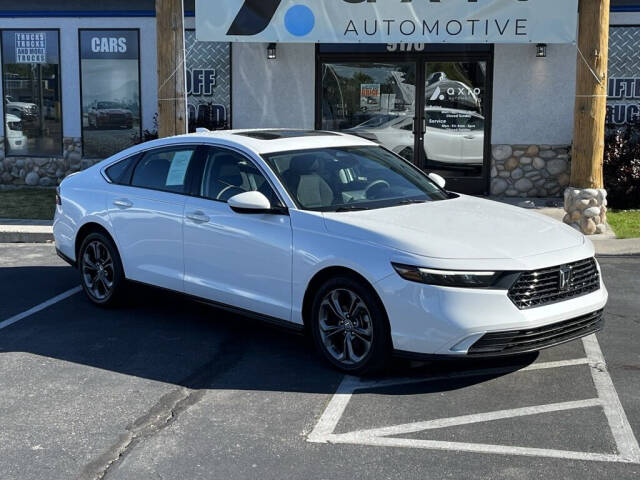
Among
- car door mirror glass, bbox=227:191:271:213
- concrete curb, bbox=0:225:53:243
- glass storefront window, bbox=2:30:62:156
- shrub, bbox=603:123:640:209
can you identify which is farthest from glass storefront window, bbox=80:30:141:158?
car door mirror glass, bbox=227:191:271:213

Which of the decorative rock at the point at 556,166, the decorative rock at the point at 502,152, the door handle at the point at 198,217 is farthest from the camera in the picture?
the decorative rock at the point at 502,152

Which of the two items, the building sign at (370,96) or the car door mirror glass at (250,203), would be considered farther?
the building sign at (370,96)

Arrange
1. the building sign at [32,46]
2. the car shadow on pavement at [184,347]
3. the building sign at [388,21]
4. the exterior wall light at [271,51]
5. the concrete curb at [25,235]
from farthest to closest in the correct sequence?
the building sign at [32,46], the exterior wall light at [271,51], the building sign at [388,21], the concrete curb at [25,235], the car shadow on pavement at [184,347]

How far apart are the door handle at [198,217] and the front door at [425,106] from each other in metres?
7.92

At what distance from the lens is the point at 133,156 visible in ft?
25.4

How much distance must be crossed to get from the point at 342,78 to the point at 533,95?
3028 millimetres

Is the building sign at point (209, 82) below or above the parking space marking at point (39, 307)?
above

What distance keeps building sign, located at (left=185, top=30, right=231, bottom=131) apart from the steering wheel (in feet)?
27.5

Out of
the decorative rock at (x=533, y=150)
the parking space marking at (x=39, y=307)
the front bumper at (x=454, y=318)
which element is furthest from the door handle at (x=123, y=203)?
the decorative rock at (x=533, y=150)

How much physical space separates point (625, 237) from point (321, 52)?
5.95 metres

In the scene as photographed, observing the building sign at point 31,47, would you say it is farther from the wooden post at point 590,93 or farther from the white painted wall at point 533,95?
the wooden post at point 590,93

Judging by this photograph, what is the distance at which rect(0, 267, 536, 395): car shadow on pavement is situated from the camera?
19.7 feet

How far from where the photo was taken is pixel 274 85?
1476cm

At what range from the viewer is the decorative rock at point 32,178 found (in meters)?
16.0
